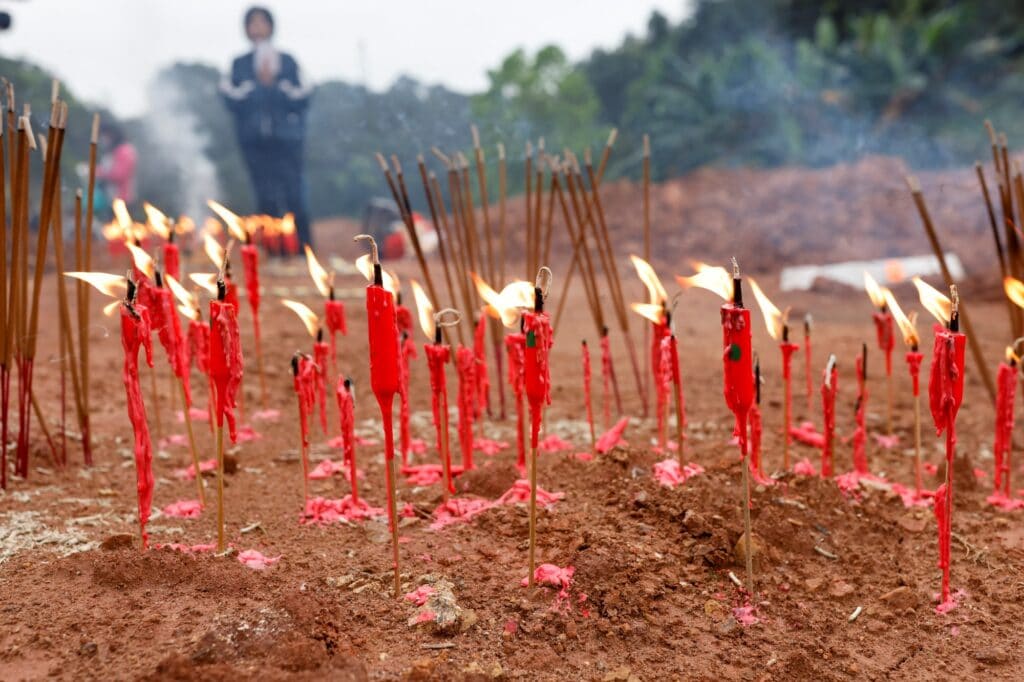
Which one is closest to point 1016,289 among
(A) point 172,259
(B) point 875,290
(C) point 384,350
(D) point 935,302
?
(D) point 935,302

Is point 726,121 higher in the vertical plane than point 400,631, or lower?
higher

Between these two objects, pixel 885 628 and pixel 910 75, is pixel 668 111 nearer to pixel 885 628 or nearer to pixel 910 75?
pixel 910 75

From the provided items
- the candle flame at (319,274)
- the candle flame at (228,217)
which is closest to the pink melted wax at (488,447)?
the candle flame at (319,274)

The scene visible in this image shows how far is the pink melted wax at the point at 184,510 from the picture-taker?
10.4 feet

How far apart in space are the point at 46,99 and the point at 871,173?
485 inches

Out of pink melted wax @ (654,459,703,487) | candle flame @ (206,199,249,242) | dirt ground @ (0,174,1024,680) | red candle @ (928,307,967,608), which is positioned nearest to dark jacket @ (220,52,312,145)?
candle flame @ (206,199,249,242)

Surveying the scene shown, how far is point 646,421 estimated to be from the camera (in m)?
4.78

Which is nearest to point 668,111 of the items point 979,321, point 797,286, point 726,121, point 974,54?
point 726,121

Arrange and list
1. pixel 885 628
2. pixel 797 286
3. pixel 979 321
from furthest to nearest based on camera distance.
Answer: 1. pixel 797 286
2. pixel 979 321
3. pixel 885 628

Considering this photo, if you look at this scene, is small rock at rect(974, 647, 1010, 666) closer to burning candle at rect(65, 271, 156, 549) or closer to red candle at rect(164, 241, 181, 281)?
burning candle at rect(65, 271, 156, 549)

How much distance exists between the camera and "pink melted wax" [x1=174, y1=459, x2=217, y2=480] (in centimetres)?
371

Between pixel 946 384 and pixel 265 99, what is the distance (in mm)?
11128

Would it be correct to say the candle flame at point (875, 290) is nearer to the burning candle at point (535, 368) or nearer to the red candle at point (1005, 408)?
the red candle at point (1005, 408)

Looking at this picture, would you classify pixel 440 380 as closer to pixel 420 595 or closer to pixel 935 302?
pixel 420 595
